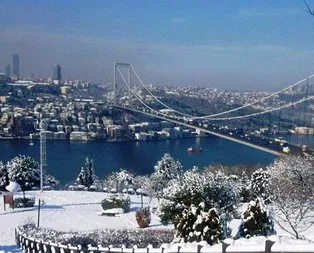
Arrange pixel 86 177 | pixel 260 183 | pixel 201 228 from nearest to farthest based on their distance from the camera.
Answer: pixel 201 228, pixel 260 183, pixel 86 177

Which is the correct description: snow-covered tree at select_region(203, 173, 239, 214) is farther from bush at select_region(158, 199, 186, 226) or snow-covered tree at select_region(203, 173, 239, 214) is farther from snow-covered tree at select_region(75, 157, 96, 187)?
snow-covered tree at select_region(75, 157, 96, 187)

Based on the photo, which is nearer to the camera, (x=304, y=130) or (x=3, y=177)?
(x=3, y=177)

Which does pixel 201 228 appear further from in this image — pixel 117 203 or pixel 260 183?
pixel 260 183

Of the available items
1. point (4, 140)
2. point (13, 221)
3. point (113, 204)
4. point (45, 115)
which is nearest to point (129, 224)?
point (113, 204)

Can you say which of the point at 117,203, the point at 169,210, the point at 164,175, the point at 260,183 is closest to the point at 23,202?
the point at 117,203

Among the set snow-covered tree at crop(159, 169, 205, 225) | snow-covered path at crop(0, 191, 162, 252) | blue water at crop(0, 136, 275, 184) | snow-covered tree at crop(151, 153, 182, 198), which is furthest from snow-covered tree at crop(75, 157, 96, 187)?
snow-covered tree at crop(159, 169, 205, 225)

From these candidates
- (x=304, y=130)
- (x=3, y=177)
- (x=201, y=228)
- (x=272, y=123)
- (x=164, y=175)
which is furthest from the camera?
(x=272, y=123)

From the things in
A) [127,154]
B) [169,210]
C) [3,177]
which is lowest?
[127,154]
